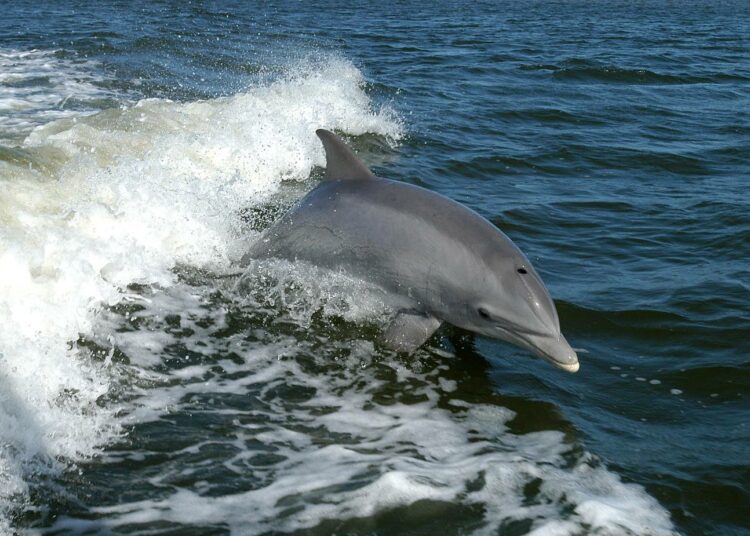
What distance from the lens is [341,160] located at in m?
7.66

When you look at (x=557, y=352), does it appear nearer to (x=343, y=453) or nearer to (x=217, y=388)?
(x=343, y=453)

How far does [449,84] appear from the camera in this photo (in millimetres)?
19750

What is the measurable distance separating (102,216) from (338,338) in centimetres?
303

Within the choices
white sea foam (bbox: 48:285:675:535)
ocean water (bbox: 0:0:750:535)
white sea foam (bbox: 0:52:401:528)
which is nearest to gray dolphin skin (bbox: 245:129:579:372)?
ocean water (bbox: 0:0:750:535)

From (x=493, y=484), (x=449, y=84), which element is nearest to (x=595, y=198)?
(x=493, y=484)

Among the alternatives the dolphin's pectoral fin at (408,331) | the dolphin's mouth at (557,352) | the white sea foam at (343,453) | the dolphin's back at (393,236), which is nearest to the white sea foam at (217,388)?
the white sea foam at (343,453)

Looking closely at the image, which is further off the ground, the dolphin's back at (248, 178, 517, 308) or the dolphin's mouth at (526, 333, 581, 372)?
the dolphin's back at (248, 178, 517, 308)

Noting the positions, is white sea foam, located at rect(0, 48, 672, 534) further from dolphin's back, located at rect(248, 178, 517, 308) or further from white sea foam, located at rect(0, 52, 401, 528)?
dolphin's back, located at rect(248, 178, 517, 308)

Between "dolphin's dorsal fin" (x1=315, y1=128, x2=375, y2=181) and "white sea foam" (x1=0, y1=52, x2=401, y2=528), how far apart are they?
1547 mm

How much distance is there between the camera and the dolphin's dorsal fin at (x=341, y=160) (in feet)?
24.9

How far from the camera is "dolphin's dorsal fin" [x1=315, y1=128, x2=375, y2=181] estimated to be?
299 inches

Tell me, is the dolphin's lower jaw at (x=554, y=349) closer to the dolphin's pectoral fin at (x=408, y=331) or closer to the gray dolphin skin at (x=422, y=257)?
the gray dolphin skin at (x=422, y=257)

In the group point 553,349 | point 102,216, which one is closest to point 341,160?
point 553,349

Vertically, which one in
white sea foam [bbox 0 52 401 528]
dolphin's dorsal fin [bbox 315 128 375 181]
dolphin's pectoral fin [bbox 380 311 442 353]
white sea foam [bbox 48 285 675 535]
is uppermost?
dolphin's dorsal fin [bbox 315 128 375 181]
